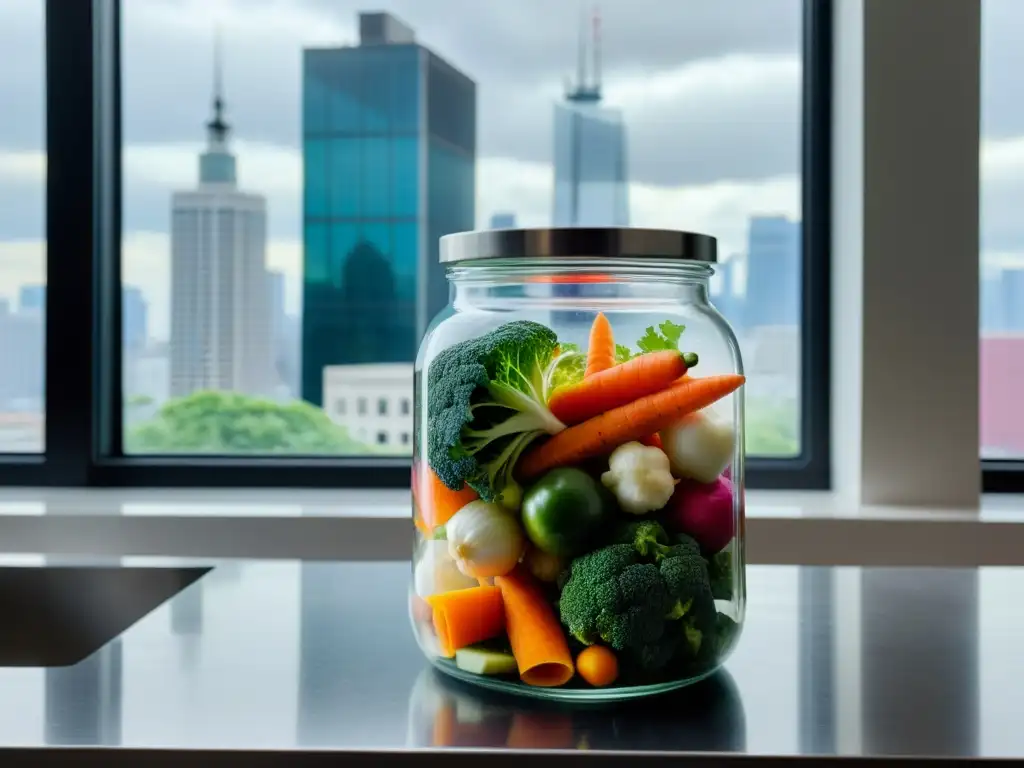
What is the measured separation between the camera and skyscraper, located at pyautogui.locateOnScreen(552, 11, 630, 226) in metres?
2.32

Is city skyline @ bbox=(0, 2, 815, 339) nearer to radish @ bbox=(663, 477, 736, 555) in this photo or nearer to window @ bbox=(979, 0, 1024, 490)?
window @ bbox=(979, 0, 1024, 490)

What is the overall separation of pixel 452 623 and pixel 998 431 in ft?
6.14

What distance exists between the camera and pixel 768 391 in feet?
7.59

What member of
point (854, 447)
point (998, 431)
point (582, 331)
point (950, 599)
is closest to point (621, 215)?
point (854, 447)

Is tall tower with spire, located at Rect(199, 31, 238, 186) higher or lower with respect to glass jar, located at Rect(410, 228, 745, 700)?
higher

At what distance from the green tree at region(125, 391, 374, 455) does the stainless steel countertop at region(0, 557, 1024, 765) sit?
4.35ft

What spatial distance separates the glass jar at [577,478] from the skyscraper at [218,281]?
5.58ft

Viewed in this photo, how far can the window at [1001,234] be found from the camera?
2.27m

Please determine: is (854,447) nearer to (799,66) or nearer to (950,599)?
(799,66)

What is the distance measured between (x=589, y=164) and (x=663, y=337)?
5.25 ft

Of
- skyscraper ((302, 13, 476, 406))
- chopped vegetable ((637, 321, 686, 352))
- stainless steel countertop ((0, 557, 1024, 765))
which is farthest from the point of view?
skyscraper ((302, 13, 476, 406))

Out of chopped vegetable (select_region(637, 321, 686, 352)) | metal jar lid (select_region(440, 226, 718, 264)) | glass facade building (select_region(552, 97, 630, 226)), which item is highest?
glass facade building (select_region(552, 97, 630, 226))

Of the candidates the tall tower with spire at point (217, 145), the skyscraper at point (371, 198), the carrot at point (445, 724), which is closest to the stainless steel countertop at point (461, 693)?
the carrot at point (445, 724)

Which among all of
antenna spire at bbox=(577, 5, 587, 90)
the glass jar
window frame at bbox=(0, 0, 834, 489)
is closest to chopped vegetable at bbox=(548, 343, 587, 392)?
the glass jar
